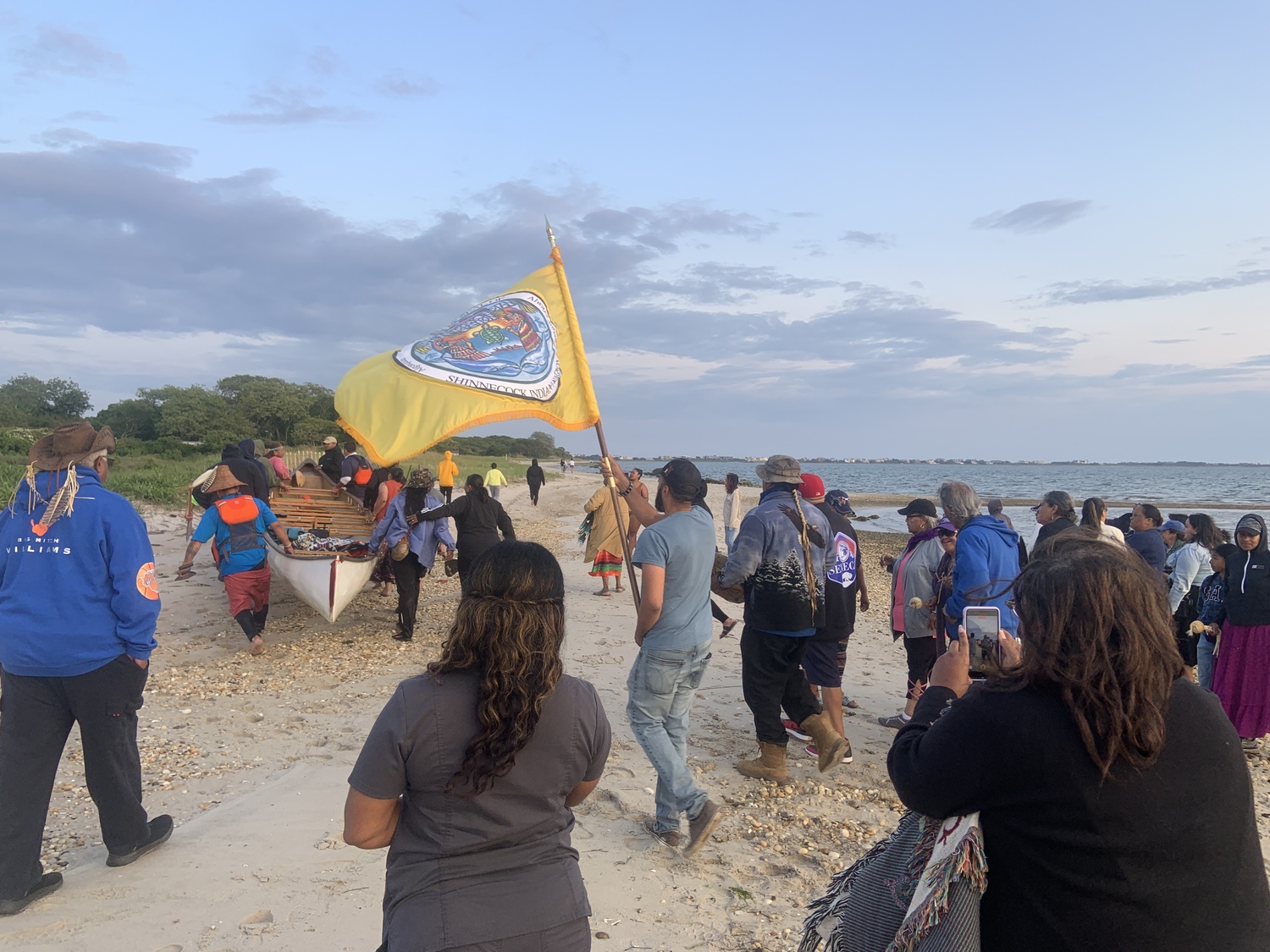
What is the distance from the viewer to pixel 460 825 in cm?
191

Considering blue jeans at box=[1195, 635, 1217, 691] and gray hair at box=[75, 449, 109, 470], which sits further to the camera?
blue jeans at box=[1195, 635, 1217, 691]

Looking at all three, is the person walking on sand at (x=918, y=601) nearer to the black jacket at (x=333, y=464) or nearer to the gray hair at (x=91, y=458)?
the gray hair at (x=91, y=458)

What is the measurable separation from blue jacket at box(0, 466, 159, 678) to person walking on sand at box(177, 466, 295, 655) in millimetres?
4417

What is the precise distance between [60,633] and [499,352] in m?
3.02

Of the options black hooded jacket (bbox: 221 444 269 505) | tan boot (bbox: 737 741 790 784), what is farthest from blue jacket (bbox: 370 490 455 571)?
tan boot (bbox: 737 741 790 784)

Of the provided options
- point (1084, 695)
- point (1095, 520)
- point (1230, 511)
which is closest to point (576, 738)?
point (1084, 695)

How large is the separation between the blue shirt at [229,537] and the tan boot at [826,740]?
5.73 meters

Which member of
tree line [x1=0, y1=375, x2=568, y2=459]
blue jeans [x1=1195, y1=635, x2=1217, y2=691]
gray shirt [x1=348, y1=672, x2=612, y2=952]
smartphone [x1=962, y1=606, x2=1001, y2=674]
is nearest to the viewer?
gray shirt [x1=348, y1=672, x2=612, y2=952]

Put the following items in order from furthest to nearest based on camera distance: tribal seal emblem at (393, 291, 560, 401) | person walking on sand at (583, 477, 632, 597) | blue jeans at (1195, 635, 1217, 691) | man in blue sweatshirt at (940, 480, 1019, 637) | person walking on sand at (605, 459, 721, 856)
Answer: person walking on sand at (583, 477, 632, 597) < blue jeans at (1195, 635, 1217, 691) < tribal seal emblem at (393, 291, 560, 401) < man in blue sweatshirt at (940, 480, 1019, 637) < person walking on sand at (605, 459, 721, 856)

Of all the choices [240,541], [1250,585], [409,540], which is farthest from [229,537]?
[1250,585]

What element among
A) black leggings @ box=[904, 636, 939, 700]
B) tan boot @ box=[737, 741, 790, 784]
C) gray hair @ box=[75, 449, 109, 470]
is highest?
gray hair @ box=[75, 449, 109, 470]

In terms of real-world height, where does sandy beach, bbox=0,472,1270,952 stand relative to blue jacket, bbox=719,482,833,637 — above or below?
below

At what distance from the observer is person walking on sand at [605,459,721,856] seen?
13.4ft

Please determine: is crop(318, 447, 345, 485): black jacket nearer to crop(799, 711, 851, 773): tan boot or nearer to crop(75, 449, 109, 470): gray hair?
crop(75, 449, 109, 470): gray hair
